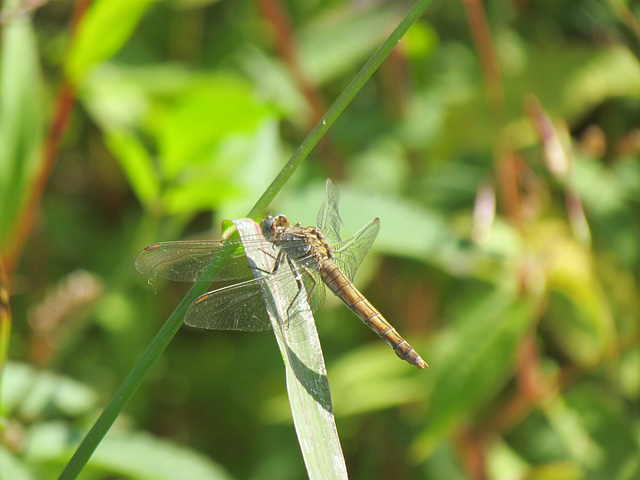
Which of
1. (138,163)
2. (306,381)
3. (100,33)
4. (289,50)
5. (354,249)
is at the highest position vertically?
(289,50)

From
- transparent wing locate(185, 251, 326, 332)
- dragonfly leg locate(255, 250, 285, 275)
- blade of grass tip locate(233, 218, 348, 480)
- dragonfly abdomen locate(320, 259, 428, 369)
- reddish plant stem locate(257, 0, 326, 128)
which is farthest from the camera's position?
reddish plant stem locate(257, 0, 326, 128)

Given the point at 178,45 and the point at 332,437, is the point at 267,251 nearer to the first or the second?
the point at 332,437

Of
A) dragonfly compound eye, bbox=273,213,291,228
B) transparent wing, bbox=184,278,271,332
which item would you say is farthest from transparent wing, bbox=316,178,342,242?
transparent wing, bbox=184,278,271,332

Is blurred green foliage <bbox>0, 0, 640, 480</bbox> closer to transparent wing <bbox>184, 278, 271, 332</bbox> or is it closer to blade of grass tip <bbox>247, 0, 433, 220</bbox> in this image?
transparent wing <bbox>184, 278, 271, 332</bbox>

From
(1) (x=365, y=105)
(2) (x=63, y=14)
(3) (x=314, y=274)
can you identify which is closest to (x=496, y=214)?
(1) (x=365, y=105)

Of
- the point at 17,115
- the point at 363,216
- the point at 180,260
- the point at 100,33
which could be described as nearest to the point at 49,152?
the point at 17,115

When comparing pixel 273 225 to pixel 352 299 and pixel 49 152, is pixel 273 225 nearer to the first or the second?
pixel 352 299
